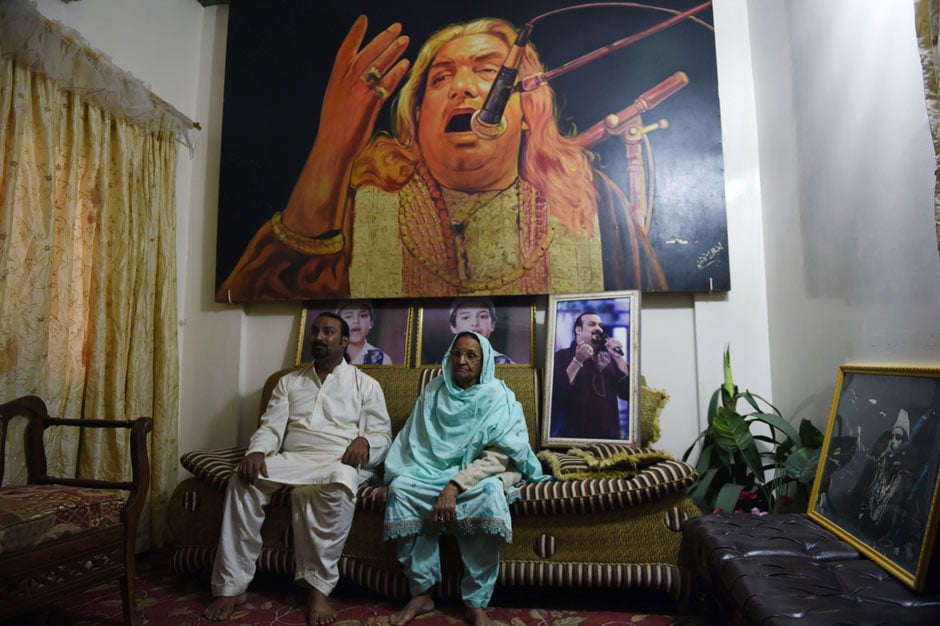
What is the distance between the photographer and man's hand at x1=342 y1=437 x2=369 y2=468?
267 cm

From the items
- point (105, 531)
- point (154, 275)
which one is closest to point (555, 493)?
point (105, 531)

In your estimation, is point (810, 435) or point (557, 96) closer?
point (810, 435)

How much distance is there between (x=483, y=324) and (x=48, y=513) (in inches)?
87.8

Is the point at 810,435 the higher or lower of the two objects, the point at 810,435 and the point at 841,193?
the lower

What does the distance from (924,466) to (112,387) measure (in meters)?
3.58

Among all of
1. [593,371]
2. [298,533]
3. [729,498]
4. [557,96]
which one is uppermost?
[557,96]

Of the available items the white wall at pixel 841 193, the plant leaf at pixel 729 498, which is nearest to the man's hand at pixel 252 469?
the plant leaf at pixel 729 498

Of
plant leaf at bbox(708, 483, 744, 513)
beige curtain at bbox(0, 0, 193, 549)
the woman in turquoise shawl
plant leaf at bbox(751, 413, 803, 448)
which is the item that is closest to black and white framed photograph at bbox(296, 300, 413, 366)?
the woman in turquoise shawl

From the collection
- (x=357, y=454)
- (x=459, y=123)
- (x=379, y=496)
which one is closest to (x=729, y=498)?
(x=379, y=496)

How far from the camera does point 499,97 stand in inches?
141

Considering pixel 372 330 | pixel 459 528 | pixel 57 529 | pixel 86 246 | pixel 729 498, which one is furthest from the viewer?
pixel 372 330

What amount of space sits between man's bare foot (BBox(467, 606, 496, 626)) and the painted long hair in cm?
207

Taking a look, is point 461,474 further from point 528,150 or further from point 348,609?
point 528,150

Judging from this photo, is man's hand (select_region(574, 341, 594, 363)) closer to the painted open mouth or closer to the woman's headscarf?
the woman's headscarf
